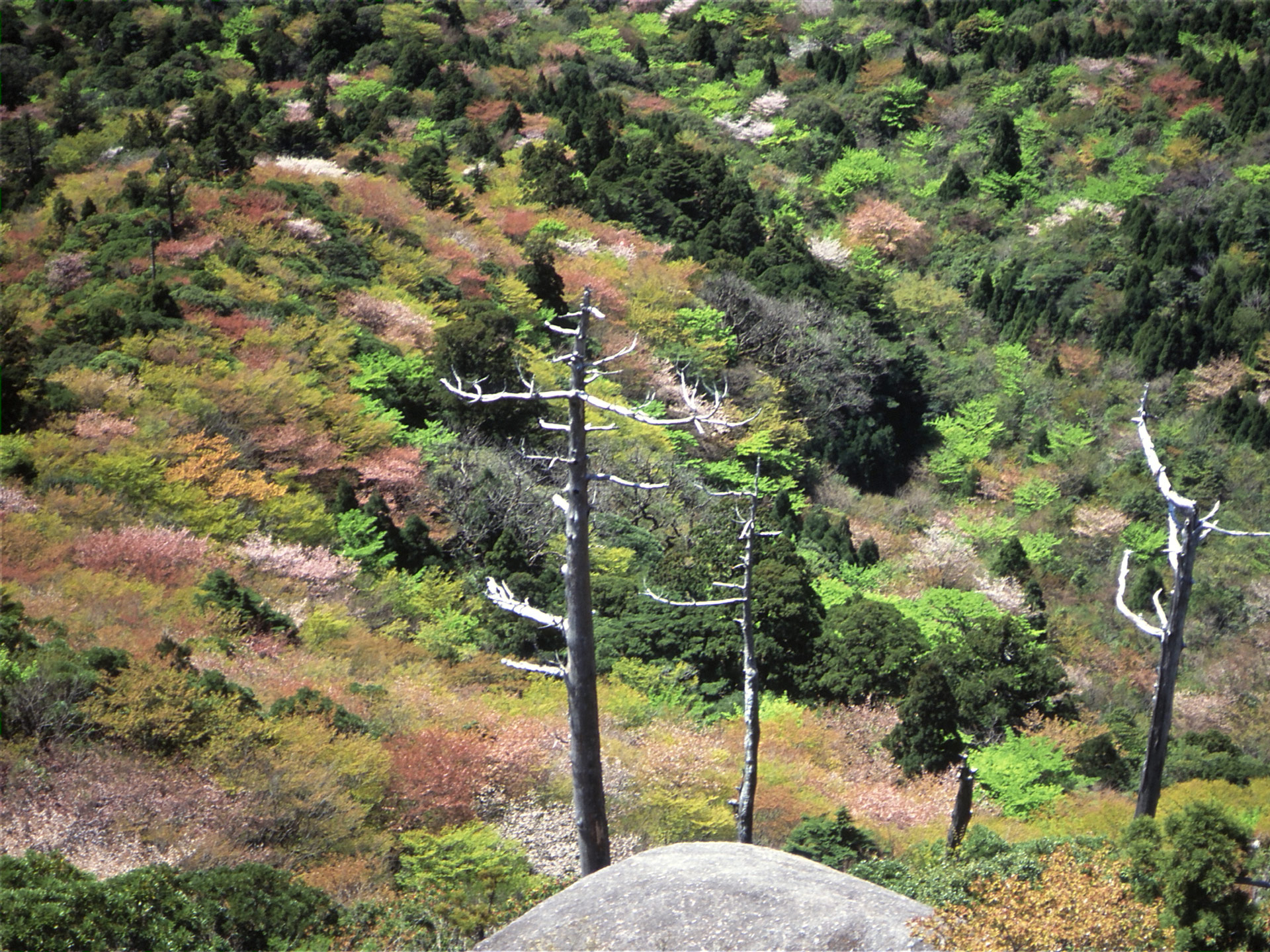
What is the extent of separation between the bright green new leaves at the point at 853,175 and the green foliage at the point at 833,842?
4069 centimetres

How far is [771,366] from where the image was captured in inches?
1560

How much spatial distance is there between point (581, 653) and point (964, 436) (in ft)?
106

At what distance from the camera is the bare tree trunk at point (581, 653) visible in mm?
10492

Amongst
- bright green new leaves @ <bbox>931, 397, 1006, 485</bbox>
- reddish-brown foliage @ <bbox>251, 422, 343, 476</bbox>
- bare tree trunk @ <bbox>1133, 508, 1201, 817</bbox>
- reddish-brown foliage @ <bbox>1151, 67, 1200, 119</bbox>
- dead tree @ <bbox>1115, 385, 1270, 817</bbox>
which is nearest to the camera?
dead tree @ <bbox>1115, 385, 1270, 817</bbox>

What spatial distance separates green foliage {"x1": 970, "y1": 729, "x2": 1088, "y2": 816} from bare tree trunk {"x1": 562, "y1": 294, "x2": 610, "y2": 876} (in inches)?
415

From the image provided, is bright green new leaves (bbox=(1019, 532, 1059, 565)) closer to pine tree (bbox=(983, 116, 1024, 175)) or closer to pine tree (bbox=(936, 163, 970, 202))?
pine tree (bbox=(936, 163, 970, 202))

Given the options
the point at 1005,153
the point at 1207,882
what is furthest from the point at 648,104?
the point at 1207,882

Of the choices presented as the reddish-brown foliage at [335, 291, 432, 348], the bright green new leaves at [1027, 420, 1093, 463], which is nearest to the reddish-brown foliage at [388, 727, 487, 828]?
the reddish-brown foliage at [335, 291, 432, 348]

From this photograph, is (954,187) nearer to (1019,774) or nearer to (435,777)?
(1019,774)

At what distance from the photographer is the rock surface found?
8242 mm

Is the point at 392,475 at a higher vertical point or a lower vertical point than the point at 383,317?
lower

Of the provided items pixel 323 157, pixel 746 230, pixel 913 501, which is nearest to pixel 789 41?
pixel 746 230

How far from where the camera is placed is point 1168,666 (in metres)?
10.4

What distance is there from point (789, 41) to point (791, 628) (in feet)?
184
